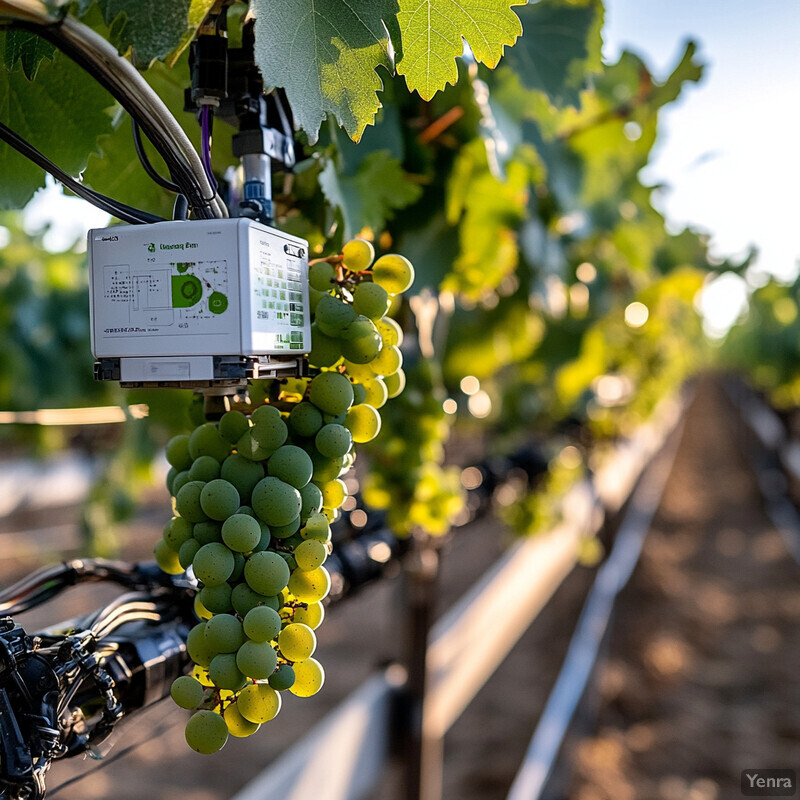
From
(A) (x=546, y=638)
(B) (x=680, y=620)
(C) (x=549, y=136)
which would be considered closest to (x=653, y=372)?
(A) (x=546, y=638)

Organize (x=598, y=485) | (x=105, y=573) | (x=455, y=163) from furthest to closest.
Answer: (x=598, y=485)
(x=455, y=163)
(x=105, y=573)

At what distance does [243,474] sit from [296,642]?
140 millimetres

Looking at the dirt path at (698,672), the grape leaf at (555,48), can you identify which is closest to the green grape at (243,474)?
the grape leaf at (555,48)

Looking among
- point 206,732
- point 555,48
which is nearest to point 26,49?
point 206,732

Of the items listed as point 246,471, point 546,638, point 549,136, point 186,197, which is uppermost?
point 549,136

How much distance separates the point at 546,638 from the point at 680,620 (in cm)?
140

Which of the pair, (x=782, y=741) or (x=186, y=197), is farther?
(x=782, y=741)

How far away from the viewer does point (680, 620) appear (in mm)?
5598

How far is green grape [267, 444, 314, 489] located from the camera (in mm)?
577

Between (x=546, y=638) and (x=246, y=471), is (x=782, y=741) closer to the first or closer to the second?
(x=546, y=638)

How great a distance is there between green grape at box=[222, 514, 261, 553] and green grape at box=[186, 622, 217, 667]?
0.21 ft

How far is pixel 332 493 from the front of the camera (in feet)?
2.16

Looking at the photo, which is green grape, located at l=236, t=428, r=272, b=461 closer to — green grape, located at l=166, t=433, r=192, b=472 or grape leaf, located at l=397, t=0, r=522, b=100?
green grape, located at l=166, t=433, r=192, b=472

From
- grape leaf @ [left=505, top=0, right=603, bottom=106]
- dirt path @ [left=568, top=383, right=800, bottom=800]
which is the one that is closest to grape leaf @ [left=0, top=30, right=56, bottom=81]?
grape leaf @ [left=505, top=0, right=603, bottom=106]
